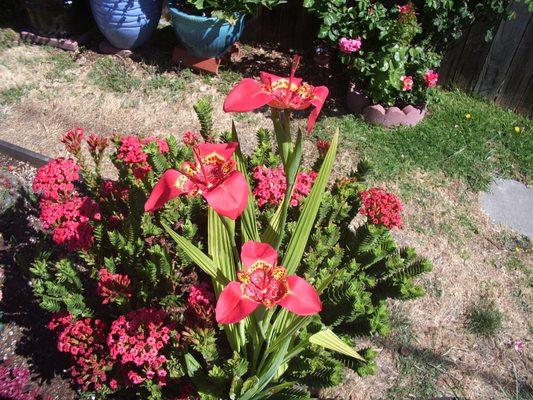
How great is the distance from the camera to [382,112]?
13.9 ft

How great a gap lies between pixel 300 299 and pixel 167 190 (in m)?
0.49

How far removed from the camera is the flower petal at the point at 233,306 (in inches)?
49.8

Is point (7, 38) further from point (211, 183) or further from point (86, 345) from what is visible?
point (211, 183)

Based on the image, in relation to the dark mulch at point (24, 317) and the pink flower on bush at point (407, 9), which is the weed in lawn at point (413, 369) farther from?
the pink flower on bush at point (407, 9)

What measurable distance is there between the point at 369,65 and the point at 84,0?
3.15 metres

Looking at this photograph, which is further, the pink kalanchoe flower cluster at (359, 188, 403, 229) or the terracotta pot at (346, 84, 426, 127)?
the terracotta pot at (346, 84, 426, 127)

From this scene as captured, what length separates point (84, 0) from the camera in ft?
16.8

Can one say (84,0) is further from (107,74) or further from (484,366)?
(484,366)

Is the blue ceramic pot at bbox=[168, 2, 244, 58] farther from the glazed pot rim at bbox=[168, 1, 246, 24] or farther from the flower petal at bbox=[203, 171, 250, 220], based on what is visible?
the flower petal at bbox=[203, 171, 250, 220]

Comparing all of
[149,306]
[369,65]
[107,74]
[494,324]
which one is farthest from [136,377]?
[107,74]

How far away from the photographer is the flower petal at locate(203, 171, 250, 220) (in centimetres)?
128

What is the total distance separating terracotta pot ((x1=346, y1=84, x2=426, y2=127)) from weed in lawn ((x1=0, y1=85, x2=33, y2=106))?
2.99m

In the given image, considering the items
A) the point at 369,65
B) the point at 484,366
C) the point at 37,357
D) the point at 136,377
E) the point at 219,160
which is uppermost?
the point at 219,160

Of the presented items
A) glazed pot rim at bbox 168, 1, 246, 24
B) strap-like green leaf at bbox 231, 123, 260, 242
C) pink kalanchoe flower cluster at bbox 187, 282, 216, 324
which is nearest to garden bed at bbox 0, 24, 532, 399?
glazed pot rim at bbox 168, 1, 246, 24
